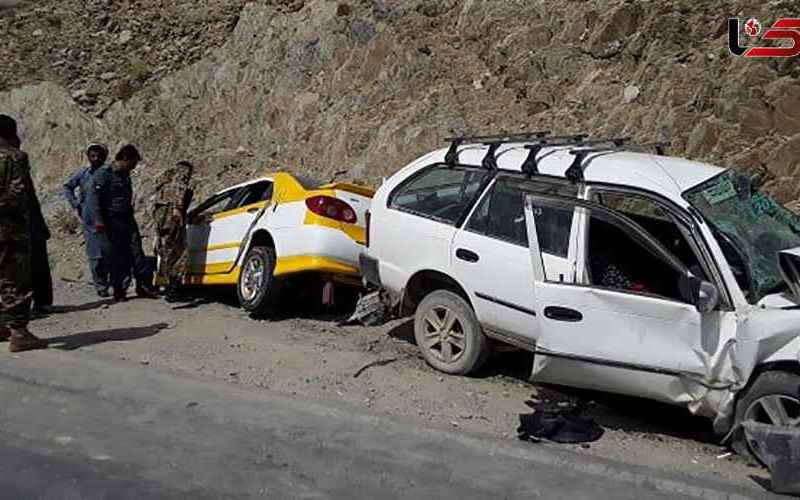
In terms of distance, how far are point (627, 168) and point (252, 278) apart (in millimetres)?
4638

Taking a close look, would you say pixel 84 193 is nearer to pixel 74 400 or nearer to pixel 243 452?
pixel 74 400

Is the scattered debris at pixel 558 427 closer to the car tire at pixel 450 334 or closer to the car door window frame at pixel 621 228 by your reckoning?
the car tire at pixel 450 334

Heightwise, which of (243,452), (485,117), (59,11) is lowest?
(243,452)

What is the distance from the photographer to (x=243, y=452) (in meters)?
5.74

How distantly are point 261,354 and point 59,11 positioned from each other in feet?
48.6

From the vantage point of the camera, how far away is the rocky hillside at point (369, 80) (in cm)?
1197

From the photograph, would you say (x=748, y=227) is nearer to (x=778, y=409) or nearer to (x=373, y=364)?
(x=778, y=409)

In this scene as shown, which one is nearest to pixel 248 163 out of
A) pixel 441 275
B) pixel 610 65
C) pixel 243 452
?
pixel 610 65

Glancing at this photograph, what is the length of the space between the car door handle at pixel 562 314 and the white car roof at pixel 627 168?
3.14ft

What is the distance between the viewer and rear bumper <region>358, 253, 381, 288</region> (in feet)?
25.8

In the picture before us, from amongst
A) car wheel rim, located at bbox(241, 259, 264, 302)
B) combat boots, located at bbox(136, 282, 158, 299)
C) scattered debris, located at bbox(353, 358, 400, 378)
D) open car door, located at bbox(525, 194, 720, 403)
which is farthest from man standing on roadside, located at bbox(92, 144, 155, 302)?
open car door, located at bbox(525, 194, 720, 403)

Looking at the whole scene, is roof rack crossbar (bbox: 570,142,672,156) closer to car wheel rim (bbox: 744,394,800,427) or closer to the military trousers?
car wheel rim (bbox: 744,394,800,427)

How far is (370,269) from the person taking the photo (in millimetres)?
7973

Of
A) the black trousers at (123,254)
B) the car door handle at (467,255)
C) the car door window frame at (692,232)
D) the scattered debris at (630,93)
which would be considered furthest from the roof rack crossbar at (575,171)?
the scattered debris at (630,93)
